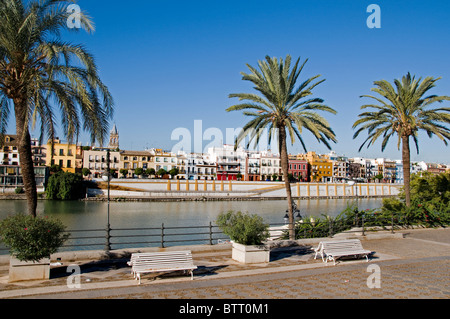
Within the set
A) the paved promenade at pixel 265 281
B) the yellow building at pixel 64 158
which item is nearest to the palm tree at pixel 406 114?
the paved promenade at pixel 265 281

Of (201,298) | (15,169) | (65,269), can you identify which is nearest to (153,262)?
(201,298)

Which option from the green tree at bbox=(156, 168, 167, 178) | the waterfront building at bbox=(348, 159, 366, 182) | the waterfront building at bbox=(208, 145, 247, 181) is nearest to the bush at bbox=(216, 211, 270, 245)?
the green tree at bbox=(156, 168, 167, 178)

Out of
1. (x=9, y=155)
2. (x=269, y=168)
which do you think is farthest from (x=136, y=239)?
(x=269, y=168)

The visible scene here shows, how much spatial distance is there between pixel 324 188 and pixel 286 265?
90.0 metres

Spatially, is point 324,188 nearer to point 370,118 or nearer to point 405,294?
point 370,118

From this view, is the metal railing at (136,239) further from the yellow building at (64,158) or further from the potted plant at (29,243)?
the yellow building at (64,158)

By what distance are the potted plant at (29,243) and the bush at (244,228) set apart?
4.47 m

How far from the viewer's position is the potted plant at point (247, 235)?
35.0 feet

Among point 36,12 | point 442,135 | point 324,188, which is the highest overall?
point 36,12

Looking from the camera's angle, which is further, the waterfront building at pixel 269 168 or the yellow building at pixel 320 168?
the yellow building at pixel 320 168

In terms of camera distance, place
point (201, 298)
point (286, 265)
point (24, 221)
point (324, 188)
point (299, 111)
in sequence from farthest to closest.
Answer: point (324, 188)
point (299, 111)
point (286, 265)
point (24, 221)
point (201, 298)

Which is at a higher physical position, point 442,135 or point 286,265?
point 442,135

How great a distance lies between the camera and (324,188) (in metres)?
97.2
